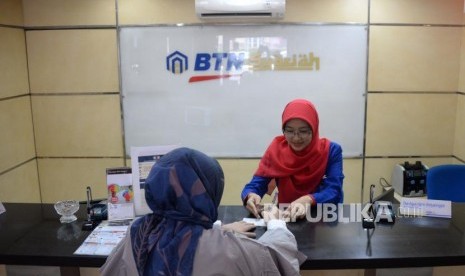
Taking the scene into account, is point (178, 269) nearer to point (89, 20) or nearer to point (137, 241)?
point (137, 241)

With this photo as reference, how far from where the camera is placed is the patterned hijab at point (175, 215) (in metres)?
1.15

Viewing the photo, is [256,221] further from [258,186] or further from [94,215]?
[94,215]

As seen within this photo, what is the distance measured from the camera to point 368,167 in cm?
380

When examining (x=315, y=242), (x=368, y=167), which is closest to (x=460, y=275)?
(x=315, y=242)

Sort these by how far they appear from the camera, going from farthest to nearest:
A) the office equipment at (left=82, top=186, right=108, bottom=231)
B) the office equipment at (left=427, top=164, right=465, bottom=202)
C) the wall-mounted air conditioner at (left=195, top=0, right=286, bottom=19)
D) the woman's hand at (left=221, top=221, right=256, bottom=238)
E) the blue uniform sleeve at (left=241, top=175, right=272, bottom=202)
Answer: the wall-mounted air conditioner at (left=195, top=0, right=286, bottom=19)
the office equipment at (left=427, top=164, right=465, bottom=202)
the blue uniform sleeve at (left=241, top=175, right=272, bottom=202)
the office equipment at (left=82, top=186, right=108, bottom=231)
the woman's hand at (left=221, top=221, right=256, bottom=238)

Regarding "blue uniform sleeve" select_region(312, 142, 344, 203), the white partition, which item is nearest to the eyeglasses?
"blue uniform sleeve" select_region(312, 142, 344, 203)

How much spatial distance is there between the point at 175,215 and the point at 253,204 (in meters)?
0.89

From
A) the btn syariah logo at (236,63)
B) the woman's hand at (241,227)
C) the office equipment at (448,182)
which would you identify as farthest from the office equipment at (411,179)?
the woman's hand at (241,227)

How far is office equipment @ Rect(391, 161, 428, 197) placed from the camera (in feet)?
11.7

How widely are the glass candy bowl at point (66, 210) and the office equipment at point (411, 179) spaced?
2899mm

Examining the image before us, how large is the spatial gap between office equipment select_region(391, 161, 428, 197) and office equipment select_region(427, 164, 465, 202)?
758mm

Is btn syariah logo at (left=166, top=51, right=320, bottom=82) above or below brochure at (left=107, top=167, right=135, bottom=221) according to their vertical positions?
above

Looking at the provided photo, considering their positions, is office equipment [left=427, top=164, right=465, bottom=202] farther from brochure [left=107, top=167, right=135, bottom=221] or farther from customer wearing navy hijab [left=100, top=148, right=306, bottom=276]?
brochure [left=107, top=167, right=135, bottom=221]

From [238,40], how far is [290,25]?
506mm
